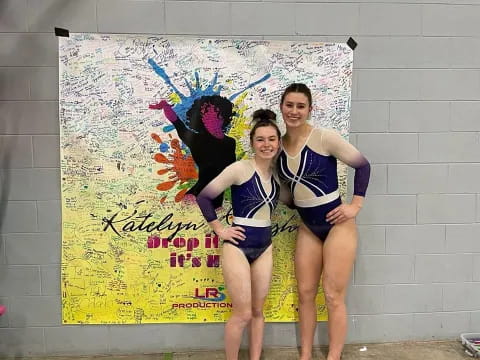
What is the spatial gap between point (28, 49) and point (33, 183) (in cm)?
74

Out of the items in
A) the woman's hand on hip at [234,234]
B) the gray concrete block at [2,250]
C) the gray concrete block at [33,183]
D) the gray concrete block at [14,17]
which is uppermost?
the gray concrete block at [14,17]

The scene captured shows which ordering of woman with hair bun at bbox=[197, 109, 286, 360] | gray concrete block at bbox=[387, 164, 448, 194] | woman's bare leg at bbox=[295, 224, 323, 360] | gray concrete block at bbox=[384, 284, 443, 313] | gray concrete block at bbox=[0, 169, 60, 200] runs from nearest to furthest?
woman with hair bun at bbox=[197, 109, 286, 360] < woman's bare leg at bbox=[295, 224, 323, 360] < gray concrete block at bbox=[0, 169, 60, 200] < gray concrete block at bbox=[387, 164, 448, 194] < gray concrete block at bbox=[384, 284, 443, 313]

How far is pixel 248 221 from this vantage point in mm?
2418

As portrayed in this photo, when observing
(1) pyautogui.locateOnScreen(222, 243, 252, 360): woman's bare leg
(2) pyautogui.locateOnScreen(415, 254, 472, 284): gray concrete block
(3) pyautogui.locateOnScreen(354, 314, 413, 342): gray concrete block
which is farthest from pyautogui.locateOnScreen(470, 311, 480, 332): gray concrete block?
(1) pyautogui.locateOnScreen(222, 243, 252, 360): woman's bare leg

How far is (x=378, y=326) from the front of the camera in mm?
2904

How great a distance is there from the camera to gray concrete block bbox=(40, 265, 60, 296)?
108 inches

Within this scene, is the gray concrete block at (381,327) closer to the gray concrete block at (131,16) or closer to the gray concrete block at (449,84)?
the gray concrete block at (449,84)

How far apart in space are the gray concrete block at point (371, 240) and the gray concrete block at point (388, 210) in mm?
37

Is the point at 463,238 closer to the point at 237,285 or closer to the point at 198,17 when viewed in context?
the point at 237,285

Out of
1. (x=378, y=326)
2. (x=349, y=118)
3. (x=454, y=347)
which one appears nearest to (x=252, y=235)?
(x=349, y=118)

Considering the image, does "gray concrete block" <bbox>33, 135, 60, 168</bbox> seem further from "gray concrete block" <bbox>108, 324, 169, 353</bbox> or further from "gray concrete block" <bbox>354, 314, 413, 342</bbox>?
"gray concrete block" <bbox>354, 314, 413, 342</bbox>

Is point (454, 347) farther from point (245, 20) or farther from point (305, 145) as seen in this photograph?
point (245, 20)

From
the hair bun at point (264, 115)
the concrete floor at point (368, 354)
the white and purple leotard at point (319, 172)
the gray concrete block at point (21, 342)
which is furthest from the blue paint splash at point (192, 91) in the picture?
the gray concrete block at point (21, 342)

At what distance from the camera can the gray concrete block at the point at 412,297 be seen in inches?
113
